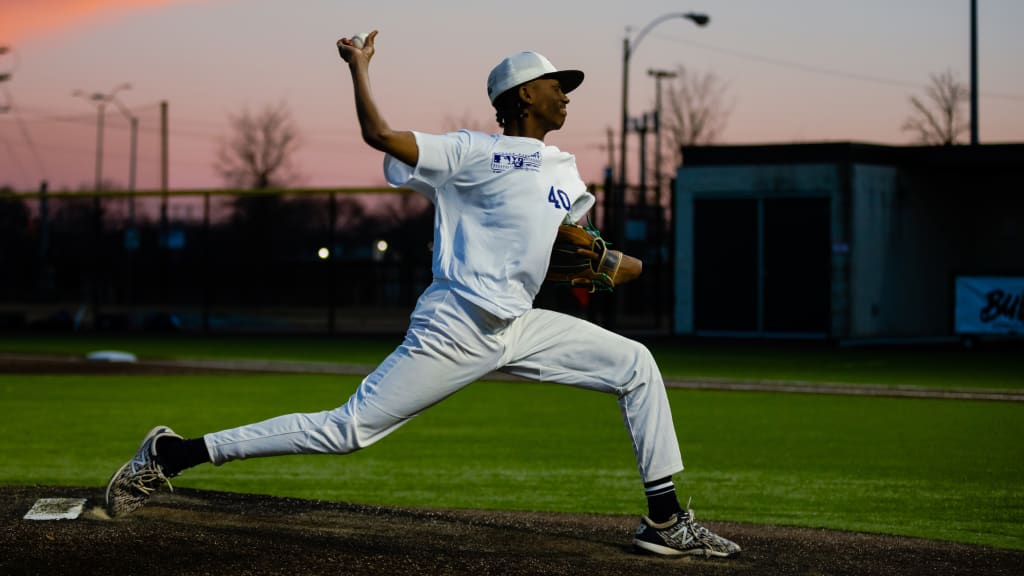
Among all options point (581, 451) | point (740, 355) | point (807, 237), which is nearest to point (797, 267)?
point (807, 237)

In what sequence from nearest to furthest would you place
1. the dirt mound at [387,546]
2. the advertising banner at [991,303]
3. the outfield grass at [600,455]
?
the dirt mound at [387,546], the outfield grass at [600,455], the advertising banner at [991,303]

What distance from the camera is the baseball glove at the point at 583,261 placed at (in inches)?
243

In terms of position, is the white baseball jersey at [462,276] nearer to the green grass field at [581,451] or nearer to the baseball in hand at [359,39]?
the baseball in hand at [359,39]

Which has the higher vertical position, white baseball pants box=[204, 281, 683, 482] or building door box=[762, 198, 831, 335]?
building door box=[762, 198, 831, 335]

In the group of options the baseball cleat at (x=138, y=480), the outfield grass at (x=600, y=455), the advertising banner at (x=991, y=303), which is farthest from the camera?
the advertising banner at (x=991, y=303)

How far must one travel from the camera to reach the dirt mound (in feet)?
18.4

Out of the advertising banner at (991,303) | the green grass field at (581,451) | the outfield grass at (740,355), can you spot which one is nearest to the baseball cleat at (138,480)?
the green grass field at (581,451)

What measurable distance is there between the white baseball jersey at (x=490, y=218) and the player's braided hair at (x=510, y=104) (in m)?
0.19

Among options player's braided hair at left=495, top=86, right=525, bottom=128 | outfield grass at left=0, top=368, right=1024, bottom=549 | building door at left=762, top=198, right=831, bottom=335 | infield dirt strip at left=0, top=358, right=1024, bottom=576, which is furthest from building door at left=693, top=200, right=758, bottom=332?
player's braided hair at left=495, top=86, right=525, bottom=128

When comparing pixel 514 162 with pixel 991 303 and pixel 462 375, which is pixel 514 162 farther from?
pixel 991 303

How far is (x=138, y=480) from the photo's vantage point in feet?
20.6

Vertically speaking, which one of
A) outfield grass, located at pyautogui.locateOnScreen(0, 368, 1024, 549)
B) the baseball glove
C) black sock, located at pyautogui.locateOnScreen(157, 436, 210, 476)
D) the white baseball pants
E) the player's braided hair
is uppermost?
the player's braided hair

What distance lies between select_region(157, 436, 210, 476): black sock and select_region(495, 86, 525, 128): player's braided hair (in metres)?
2.00

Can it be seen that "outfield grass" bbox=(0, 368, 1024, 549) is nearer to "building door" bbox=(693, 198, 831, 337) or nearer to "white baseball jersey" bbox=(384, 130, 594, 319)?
"white baseball jersey" bbox=(384, 130, 594, 319)
